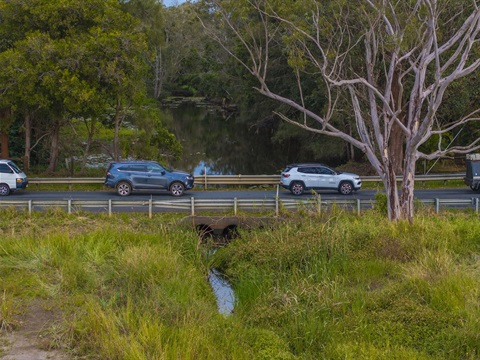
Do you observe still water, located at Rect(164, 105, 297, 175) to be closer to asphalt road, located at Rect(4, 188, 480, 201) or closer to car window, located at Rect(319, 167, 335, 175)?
asphalt road, located at Rect(4, 188, 480, 201)

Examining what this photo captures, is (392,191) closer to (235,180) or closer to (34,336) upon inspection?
(235,180)

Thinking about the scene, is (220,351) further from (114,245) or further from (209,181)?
(209,181)

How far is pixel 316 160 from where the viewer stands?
49250mm

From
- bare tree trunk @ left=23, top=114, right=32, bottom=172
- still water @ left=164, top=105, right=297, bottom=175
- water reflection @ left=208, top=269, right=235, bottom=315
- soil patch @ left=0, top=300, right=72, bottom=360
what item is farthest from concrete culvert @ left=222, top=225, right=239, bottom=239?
still water @ left=164, top=105, right=297, bottom=175

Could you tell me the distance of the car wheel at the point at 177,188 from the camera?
28469 mm

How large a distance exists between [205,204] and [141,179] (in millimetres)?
5140

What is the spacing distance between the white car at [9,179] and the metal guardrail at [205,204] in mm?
3897

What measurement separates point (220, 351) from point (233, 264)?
7613 mm

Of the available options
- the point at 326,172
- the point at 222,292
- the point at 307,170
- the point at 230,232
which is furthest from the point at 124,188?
the point at 222,292

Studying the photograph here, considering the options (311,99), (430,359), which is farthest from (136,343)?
(311,99)

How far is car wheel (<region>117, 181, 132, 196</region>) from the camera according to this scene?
28.3 metres

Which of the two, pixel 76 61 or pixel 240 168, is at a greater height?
pixel 76 61

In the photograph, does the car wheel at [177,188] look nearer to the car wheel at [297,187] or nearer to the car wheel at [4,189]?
the car wheel at [297,187]

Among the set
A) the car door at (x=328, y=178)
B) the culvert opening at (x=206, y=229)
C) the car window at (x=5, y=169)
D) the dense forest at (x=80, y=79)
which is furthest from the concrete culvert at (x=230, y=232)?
the car window at (x=5, y=169)
